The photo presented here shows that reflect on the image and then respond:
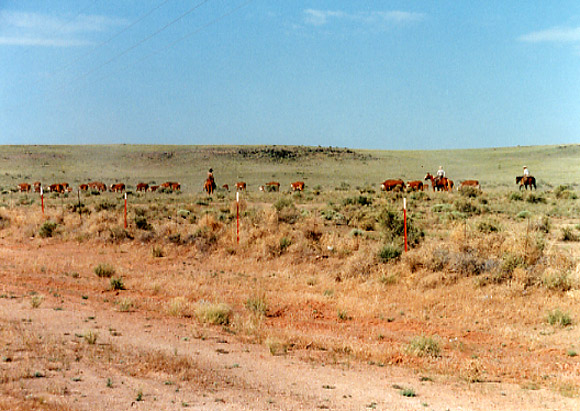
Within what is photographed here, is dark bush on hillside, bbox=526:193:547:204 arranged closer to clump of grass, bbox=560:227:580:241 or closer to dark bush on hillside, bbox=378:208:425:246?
clump of grass, bbox=560:227:580:241

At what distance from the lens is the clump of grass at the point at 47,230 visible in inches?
939

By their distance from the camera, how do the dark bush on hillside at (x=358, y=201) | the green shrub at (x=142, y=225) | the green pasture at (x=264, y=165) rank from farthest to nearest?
the green pasture at (x=264, y=165), the dark bush on hillside at (x=358, y=201), the green shrub at (x=142, y=225)

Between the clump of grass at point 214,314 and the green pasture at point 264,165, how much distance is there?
5577 cm

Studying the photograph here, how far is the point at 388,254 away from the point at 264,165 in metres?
86.7

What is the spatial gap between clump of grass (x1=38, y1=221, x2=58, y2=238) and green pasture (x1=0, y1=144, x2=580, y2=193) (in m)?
42.5

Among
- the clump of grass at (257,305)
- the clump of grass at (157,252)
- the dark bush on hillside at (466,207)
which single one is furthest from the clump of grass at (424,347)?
the dark bush on hillside at (466,207)

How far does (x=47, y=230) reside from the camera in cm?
2402

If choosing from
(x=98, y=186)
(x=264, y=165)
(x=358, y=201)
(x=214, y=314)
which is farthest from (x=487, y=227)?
(x=264, y=165)

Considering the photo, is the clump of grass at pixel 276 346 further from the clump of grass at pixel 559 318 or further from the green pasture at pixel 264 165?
the green pasture at pixel 264 165

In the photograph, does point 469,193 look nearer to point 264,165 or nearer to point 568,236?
point 568,236

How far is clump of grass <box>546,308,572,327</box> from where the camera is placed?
1136 centimetres

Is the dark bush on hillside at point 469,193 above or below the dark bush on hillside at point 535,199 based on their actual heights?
above

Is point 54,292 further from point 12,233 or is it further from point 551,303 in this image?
point 12,233

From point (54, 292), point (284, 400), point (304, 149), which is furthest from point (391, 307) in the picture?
point (304, 149)
